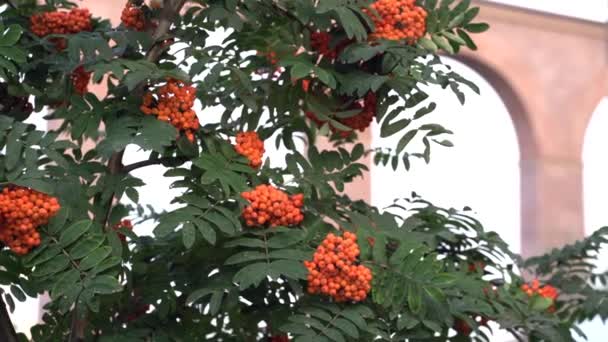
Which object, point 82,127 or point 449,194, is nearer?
point 82,127

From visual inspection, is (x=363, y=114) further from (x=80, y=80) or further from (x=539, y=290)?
(x=539, y=290)

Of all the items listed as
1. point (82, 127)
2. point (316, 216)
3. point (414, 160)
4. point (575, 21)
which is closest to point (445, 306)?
point (316, 216)

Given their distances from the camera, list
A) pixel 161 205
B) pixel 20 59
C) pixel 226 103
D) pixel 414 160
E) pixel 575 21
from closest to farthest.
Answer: pixel 20 59 → pixel 226 103 → pixel 161 205 → pixel 414 160 → pixel 575 21

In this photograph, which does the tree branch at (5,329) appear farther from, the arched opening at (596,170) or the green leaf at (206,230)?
the arched opening at (596,170)

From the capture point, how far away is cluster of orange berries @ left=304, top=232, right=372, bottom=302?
5.52ft

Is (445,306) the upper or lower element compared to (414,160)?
upper

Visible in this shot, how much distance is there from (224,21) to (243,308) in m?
0.52

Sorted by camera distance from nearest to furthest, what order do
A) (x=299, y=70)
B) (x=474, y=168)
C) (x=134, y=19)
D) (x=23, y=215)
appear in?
1. (x=23, y=215)
2. (x=299, y=70)
3. (x=134, y=19)
4. (x=474, y=168)

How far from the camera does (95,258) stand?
1617 millimetres

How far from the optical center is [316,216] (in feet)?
6.10

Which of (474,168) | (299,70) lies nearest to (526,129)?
(474,168)

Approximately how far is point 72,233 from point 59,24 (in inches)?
19.3

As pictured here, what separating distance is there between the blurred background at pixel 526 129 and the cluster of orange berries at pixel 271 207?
3.30m

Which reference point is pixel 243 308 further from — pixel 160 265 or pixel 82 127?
pixel 82 127
